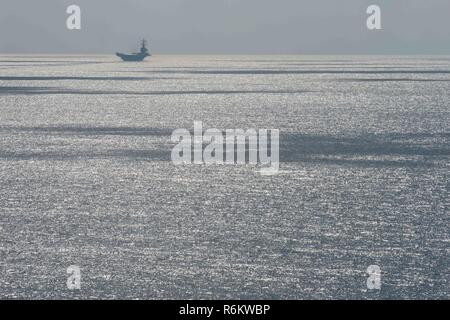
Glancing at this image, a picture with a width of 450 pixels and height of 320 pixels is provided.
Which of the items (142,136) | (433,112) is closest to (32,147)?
(142,136)

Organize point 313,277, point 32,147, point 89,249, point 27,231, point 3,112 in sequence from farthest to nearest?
1. point 3,112
2. point 32,147
3. point 27,231
4. point 89,249
5. point 313,277

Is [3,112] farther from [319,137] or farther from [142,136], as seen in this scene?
[319,137]

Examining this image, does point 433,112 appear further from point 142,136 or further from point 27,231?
point 27,231

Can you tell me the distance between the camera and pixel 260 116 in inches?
5728

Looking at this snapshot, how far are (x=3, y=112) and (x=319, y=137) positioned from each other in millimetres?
65416

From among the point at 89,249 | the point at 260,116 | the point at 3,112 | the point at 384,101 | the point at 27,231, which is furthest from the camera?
the point at 384,101

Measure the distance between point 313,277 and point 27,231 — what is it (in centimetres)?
1819

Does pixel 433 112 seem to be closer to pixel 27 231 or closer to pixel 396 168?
pixel 396 168
